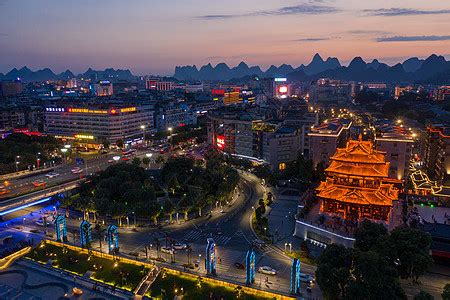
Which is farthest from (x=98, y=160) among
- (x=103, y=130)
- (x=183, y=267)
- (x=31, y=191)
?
(x=183, y=267)

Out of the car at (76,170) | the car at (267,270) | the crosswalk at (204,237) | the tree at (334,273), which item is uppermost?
the tree at (334,273)

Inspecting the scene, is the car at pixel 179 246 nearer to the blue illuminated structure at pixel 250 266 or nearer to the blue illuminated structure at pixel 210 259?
the blue illuminated structure at pixel 210 259

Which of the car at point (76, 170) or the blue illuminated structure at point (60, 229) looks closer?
the blue illuminated structure at point (60, 229)

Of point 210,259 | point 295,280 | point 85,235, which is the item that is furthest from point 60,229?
point 295,280

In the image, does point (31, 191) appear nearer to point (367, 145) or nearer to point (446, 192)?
point (367, 145)

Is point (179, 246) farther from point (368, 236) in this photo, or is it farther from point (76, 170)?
point (76, 170)

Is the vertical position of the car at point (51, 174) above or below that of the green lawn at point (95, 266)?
above

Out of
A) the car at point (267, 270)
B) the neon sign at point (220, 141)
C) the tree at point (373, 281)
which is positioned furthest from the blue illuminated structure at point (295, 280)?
the neon sign at point (220, 141)

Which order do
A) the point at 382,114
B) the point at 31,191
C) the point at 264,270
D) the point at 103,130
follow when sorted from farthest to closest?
the point at 382,114, the point at 103,130, the point at 31,191, the point at 264,270
